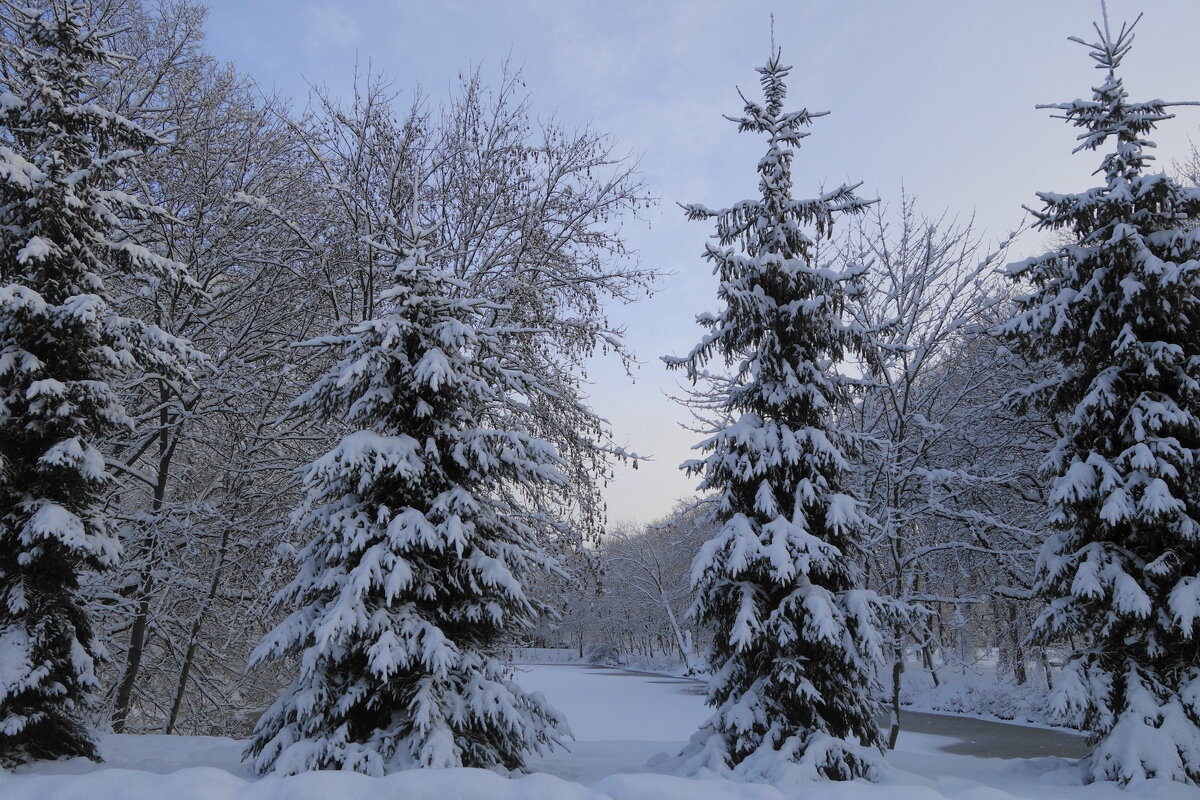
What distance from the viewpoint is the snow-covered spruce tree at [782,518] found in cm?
785

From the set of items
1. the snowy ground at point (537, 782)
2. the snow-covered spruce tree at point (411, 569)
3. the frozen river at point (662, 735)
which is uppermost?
the snow-covered spruce tree at point (411, 569)

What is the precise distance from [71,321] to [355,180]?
17.2 feet

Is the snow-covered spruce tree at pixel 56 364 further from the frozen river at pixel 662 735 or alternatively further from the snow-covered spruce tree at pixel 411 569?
the frozen river at pixel 662 735

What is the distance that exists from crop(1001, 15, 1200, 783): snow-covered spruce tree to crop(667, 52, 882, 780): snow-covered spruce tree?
2.57 metres

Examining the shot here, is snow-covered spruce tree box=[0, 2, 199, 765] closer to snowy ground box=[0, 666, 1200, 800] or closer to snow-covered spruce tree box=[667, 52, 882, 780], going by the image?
snowy ground box=[0, 666, 1200, 800]

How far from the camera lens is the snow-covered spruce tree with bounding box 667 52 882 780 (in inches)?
309

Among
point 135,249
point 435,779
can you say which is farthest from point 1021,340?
point 135,249

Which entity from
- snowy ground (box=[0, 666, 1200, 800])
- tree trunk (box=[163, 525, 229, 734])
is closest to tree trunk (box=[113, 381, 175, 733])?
tree trunk (box=[163, 525, 229, 734])

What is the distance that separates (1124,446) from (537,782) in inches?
326

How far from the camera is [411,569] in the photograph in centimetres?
714

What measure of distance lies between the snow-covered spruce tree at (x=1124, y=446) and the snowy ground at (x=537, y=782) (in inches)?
35.3

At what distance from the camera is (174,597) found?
1207 cm

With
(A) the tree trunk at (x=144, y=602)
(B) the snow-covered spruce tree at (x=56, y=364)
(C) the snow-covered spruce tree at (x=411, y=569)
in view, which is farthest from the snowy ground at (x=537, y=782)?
(A) the tree trunk at (x=144, y=602)

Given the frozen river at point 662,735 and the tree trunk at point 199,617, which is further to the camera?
the tree trunk at point 199,617
